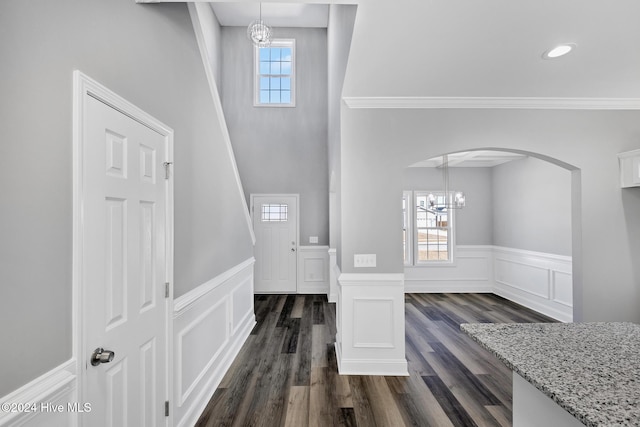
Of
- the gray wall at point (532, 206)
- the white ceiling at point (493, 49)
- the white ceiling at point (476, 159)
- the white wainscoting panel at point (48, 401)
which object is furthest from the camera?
the white ceiling at point (476, 159)

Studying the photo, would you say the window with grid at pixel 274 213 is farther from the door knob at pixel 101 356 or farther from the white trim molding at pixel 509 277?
the door knob at pixel 101 356

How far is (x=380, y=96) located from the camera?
2844 mm

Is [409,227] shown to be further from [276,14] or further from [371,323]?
[276,14]

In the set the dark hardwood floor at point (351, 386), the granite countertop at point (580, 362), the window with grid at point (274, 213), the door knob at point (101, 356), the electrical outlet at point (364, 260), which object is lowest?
the dark hardwood floor at point (351, 386)

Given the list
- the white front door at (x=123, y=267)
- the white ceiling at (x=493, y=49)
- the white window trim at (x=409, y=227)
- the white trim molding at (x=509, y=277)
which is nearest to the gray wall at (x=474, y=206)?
the white trim molding at (x=509, y=277)

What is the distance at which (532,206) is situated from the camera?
4.99m

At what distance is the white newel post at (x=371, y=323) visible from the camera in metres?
2.92

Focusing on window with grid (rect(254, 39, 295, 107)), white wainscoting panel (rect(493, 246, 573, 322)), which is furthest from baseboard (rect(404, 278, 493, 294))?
window with grid (rect(254, 39, 295, 107))

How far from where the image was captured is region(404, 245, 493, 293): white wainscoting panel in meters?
6.05

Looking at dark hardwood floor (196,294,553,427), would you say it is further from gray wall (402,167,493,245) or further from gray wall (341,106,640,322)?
gray wall (402,167,493,245)

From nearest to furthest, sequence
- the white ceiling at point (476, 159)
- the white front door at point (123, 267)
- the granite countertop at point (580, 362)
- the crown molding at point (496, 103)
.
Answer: the granite countertop at point (580, 362), the white front door at point (123, 267), the crown molding at point (496, 103), the white ceiling at point (476, 159)

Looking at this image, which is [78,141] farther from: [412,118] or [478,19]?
[412,118]

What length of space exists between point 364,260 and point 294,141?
3991 millimetres

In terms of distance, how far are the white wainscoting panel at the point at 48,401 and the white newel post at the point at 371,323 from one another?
7.04 ft
